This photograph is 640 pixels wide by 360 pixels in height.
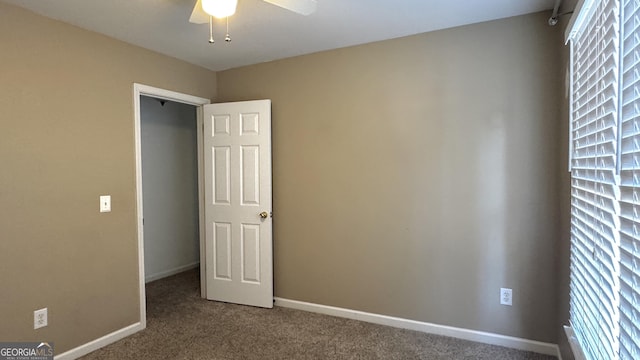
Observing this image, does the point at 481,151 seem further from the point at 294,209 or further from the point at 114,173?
the point at 114,173

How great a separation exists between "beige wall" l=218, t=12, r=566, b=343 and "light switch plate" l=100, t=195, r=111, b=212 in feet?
4.64

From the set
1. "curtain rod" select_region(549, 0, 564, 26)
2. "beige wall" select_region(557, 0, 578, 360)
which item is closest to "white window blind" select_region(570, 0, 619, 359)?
"beige wall" select_region(557, 0, 578, 360)

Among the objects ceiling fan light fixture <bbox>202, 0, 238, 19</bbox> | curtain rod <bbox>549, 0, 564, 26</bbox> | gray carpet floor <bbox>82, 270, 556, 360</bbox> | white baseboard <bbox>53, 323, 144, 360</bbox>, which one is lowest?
gray carpet floor <bbox>82, 270, 556, 360</bbox>

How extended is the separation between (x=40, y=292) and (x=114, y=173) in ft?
A: 3.11

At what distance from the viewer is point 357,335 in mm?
2777

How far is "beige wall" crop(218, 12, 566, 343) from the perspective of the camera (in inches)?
96.2

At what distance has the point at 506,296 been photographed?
254 centimetres

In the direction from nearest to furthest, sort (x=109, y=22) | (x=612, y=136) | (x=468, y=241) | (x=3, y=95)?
(x=612, y=136) → (x=3, y=95) → (x=109, y=22) → (x=468, y=241)

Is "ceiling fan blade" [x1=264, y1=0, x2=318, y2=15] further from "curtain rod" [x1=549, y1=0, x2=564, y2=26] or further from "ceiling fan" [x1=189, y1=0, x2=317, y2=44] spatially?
"curtain rod" [x1=549, y1=0, x2=564, y2=26]

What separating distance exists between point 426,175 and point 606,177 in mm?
1490

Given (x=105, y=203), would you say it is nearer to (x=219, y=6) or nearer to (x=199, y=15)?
(x=199, y=15)

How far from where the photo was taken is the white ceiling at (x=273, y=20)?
7.39 ft

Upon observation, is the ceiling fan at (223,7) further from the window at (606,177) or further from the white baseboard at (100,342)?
the white baseboard at (100,342)

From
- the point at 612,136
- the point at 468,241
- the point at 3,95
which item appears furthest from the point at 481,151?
the point at 3,95
